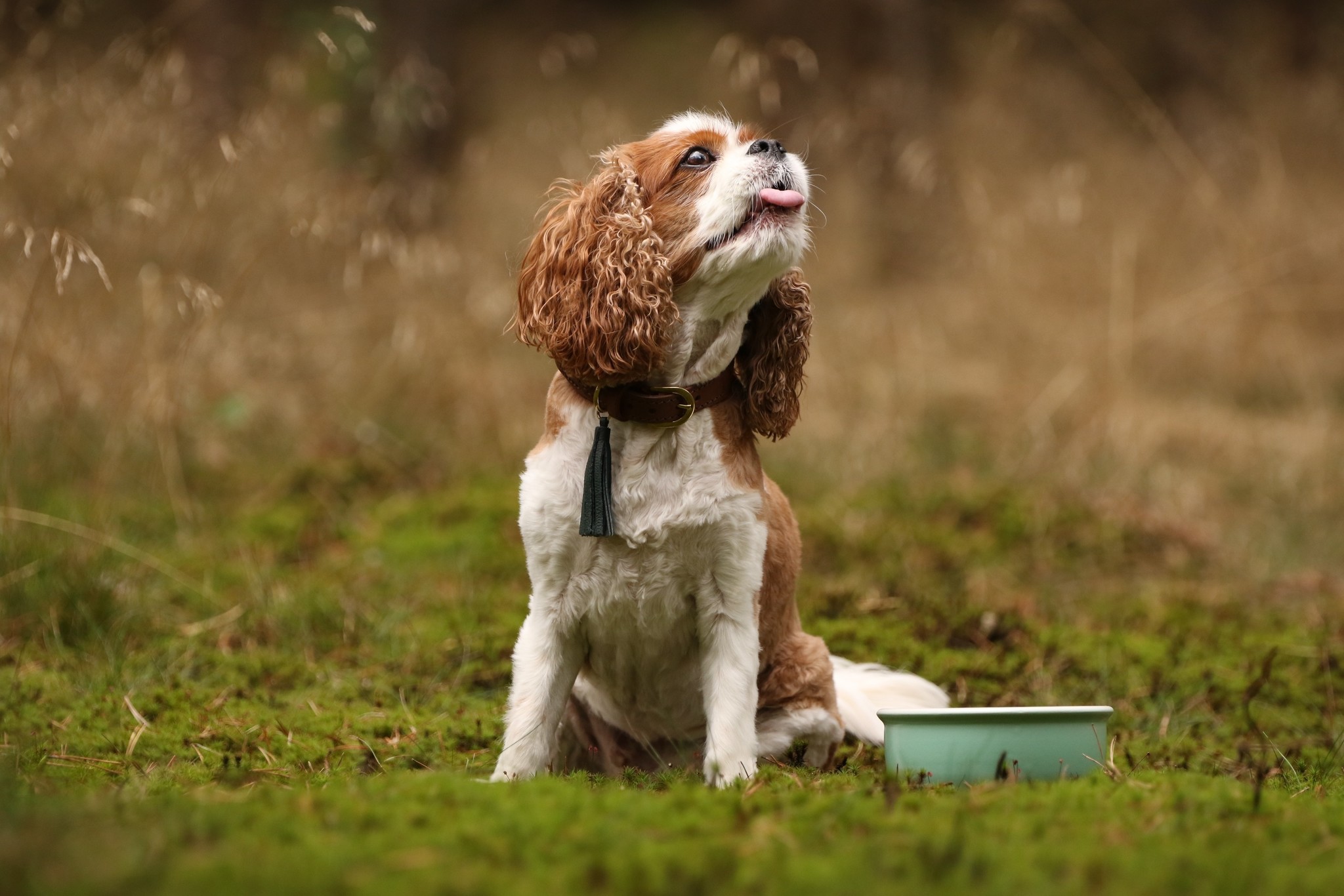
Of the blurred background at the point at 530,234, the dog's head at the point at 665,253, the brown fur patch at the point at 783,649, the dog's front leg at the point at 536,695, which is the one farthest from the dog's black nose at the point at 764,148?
the dog's front leg at the point at 536,695

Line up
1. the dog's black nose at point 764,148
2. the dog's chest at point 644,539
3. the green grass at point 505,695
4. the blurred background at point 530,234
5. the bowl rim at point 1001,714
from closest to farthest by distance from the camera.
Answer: the green grass at point 505,695, the bowl rim at point 1001,714, the dog's chest at point 644,539, the dog's black nose at point 764,148, the blurred background at point 530,234

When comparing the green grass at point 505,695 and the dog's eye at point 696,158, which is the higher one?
the dog's eye at point 696,158

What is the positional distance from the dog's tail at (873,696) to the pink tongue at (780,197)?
146cm

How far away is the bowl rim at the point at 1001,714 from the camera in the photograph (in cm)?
293

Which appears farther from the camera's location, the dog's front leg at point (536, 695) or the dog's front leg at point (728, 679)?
the dog's front leg at point (536, 695)

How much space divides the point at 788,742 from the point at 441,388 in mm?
4596

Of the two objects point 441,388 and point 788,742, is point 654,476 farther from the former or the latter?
point 441,388

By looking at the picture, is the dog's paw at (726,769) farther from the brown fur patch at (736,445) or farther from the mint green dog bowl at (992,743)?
the brown fur patch at (736,445)

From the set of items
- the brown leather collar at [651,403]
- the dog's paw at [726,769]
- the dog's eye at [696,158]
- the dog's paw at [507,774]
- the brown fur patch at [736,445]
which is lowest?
the dog's paw at [507,774]

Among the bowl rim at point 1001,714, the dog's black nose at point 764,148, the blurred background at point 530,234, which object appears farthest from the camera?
the blurred background at point 530,234

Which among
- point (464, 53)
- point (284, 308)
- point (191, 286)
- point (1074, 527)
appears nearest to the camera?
point (191, 286)

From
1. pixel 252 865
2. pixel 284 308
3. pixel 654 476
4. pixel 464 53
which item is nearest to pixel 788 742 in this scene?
pixel 654 476

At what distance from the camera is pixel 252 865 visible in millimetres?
1901

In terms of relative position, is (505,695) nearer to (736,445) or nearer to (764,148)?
(736,445)
